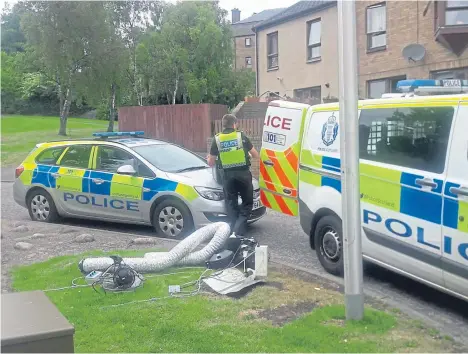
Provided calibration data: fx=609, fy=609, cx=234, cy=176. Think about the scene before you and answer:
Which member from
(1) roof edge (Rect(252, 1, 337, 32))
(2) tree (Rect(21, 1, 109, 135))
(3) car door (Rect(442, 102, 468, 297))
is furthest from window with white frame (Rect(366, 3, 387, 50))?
(3) car door (Rect(442, 102, 468, 297))

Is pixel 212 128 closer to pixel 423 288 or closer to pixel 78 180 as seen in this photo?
pixel 78 180

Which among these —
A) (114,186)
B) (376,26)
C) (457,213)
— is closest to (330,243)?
(457,213)

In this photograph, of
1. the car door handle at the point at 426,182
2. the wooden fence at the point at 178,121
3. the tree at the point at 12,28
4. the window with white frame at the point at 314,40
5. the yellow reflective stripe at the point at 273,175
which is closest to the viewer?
the car door handle at the point at 426,182

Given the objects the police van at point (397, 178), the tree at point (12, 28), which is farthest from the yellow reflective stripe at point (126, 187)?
the tree at point (12, 28)

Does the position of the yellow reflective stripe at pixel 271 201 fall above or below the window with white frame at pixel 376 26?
below

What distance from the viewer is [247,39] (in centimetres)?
6300

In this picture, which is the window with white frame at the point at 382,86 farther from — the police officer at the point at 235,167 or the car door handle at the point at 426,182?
the car door handle at the point at 426,182

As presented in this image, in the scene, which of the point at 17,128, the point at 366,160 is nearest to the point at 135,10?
the point at 17,128

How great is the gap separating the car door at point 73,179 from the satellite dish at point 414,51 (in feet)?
32.2

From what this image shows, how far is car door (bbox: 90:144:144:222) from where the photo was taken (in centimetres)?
913

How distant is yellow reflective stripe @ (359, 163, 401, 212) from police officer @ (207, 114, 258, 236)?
2.33 metres

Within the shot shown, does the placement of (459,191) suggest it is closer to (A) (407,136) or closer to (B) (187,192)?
(A) (407,136)

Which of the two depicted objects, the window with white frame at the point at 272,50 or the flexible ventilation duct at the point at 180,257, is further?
the window with white frame at the point at 272,50

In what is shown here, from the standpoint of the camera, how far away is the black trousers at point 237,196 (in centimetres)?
831
